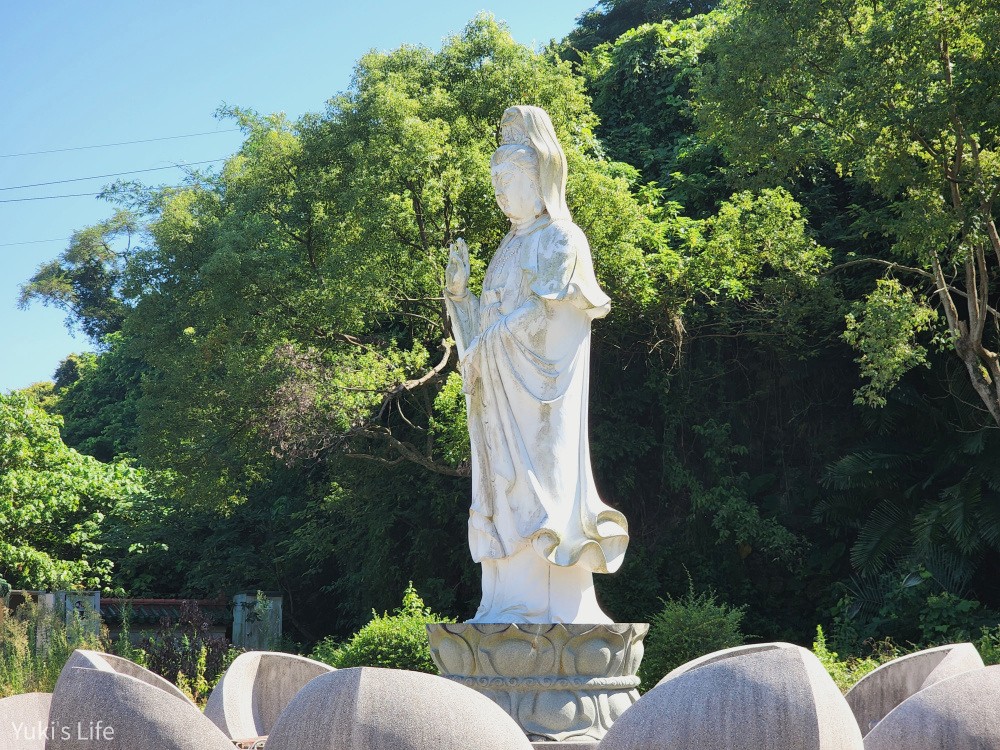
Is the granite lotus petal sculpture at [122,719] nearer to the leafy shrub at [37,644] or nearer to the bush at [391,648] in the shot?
the leafy shrub at [37,644]

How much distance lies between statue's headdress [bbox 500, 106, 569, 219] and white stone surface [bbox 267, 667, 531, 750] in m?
3.22

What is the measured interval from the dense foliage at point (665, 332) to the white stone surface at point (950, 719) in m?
7.79

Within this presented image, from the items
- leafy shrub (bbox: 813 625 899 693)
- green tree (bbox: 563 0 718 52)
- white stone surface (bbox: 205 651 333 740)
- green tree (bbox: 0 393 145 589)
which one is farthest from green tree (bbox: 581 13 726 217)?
white stone surface (bbox: 205 651 333 740)

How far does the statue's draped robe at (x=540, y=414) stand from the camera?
5.36 metres

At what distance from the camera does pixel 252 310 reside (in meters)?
13.2

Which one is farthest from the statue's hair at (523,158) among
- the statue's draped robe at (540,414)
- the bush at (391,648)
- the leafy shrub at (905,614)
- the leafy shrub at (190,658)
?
the leafy shrub at (905,614)

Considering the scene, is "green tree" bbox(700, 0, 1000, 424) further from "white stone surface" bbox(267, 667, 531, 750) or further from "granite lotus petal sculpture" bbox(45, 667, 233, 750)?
"granite lotus petal sculpture" bbox(45, 667, 233, 750)

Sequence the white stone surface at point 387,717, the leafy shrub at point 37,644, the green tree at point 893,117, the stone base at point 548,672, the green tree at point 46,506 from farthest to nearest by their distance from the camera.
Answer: the green tree at point 46,506, the green tree at point 893,117, the leafy shrub at point 37,644, the stone base at point 548,672, the white stone surface at point 387,717

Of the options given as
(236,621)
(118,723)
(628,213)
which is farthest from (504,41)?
(118,723)

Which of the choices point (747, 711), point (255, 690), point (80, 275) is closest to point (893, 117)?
point (255, 690)

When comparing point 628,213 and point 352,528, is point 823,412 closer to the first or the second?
point 628,213

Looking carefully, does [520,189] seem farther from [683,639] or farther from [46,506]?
[46,506]

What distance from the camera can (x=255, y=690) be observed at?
214 inches

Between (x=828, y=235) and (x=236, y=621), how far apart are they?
8648mm
